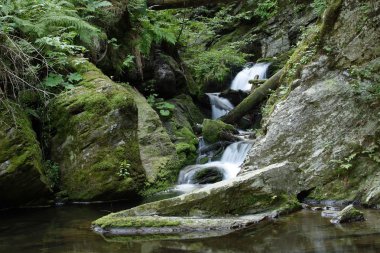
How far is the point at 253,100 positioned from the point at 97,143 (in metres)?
5.98

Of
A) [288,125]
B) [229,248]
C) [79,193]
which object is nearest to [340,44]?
[288,125]

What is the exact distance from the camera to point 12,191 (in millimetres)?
7547

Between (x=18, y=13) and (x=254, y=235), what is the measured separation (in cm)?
635

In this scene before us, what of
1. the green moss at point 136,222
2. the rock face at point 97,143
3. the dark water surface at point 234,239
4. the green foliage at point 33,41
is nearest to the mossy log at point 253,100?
the rock face at point 97,143

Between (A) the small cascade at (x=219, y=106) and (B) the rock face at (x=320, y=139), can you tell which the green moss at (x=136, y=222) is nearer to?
(B) the rock face at (x=320, y=139)

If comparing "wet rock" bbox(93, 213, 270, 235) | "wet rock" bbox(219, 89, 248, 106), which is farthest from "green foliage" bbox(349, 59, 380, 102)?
"wet rock" bbox(219, 89, 248, 106)

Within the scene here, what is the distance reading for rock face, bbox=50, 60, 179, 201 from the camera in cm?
820

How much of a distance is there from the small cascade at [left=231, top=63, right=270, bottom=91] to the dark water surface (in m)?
Result: 10.8

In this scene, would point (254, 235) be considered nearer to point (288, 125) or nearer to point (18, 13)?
point (288, 125)

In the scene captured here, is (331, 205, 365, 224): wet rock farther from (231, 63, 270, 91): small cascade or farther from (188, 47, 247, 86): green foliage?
(231, 63, 270, 91): small cascade

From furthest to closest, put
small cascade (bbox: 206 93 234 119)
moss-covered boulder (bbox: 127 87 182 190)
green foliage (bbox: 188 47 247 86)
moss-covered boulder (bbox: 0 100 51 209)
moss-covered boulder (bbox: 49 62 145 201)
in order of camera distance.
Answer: green foliage (bbox: 188 47 247 86) → small cascade (bbox: 206 93 234 119) → moss-covered boulder (bbox: 127 87 182 190) → moss-covered boulder (bbox: 49 62 145 201) → moss-covered boulder (bbox: 0 100 51 209)

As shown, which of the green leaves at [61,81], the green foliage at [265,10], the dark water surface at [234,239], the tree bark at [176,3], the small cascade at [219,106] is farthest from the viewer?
the green foliage at [265,10]

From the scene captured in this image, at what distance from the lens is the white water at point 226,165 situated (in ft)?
31.7

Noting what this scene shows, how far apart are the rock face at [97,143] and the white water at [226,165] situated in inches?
33.2
